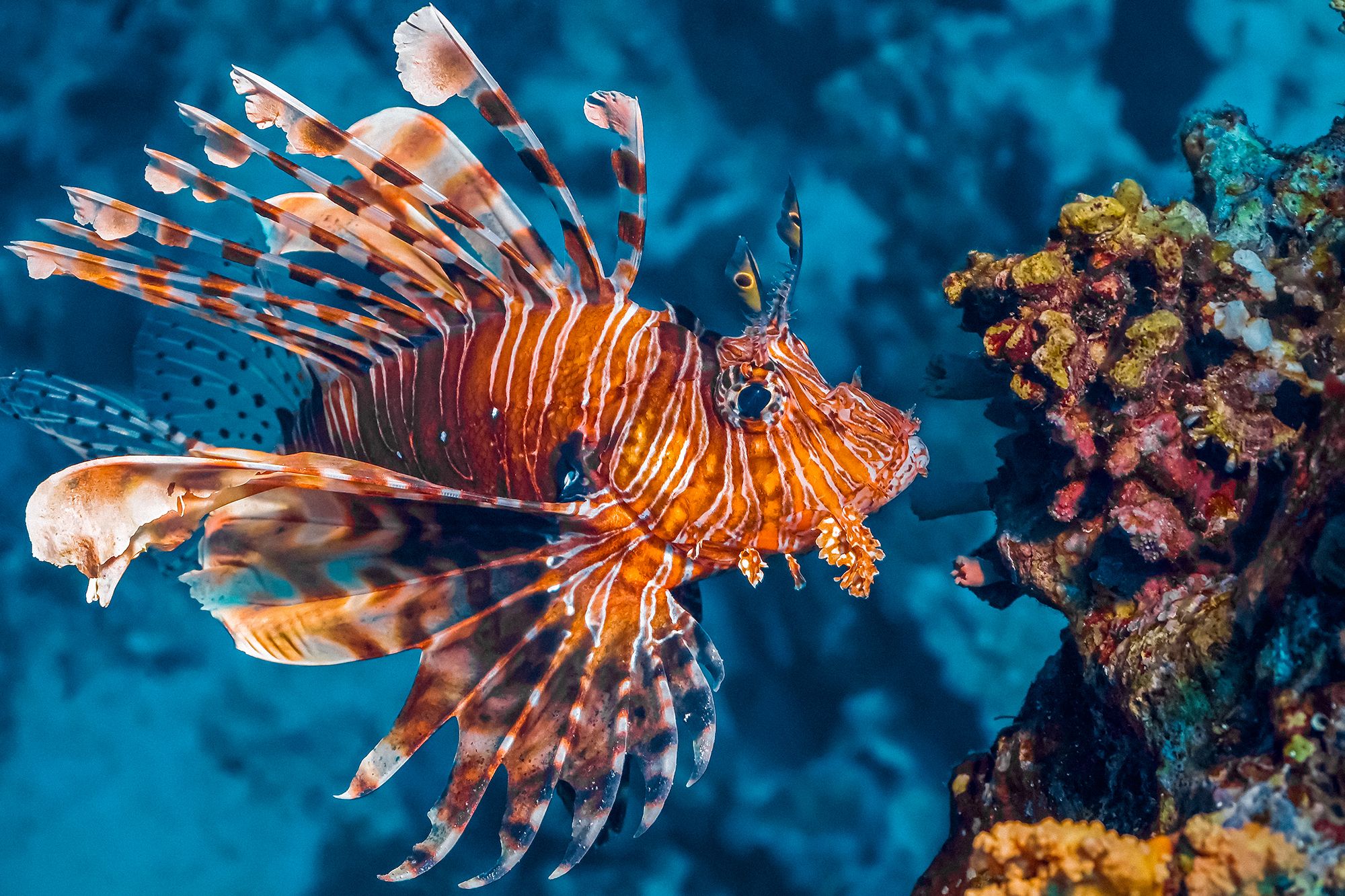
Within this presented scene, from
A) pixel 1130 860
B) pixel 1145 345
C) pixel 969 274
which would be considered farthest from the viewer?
pixel 969 274

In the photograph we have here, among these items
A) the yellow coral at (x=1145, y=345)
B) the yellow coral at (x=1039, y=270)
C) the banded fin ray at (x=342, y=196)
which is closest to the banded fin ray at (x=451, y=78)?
the banded fin ray at (x=342, y=196)

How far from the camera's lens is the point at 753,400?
282 centimetres

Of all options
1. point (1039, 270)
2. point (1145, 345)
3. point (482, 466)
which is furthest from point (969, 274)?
point (482, 466)

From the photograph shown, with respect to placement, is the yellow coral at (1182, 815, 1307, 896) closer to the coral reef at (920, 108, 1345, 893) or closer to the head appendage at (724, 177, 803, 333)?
the coral reef at (920, 108, 1345, 893)

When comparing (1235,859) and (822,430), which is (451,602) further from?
(1235,859)

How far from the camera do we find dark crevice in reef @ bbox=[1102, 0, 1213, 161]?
4.82 m

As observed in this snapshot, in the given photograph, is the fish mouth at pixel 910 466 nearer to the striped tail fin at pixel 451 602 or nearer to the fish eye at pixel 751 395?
the fish eye at pixel 751 395

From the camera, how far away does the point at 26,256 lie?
2.50 metres

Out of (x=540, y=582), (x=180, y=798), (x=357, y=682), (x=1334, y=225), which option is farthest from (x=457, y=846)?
(x=1334, y=225)

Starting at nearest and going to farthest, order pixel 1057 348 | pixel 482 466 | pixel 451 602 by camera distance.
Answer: pixel 1057 348
pixel 451 602
pixel 482 466

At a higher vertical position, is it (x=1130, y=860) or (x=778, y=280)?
(x=778, y=280)

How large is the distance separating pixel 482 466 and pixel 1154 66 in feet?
15.2

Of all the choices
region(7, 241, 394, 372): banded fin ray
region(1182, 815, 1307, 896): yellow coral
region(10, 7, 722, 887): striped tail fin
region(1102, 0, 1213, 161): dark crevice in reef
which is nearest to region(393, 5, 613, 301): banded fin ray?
region(10, 7, 722, 887): striped tail fin

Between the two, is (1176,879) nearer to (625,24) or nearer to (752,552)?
(752,552)
